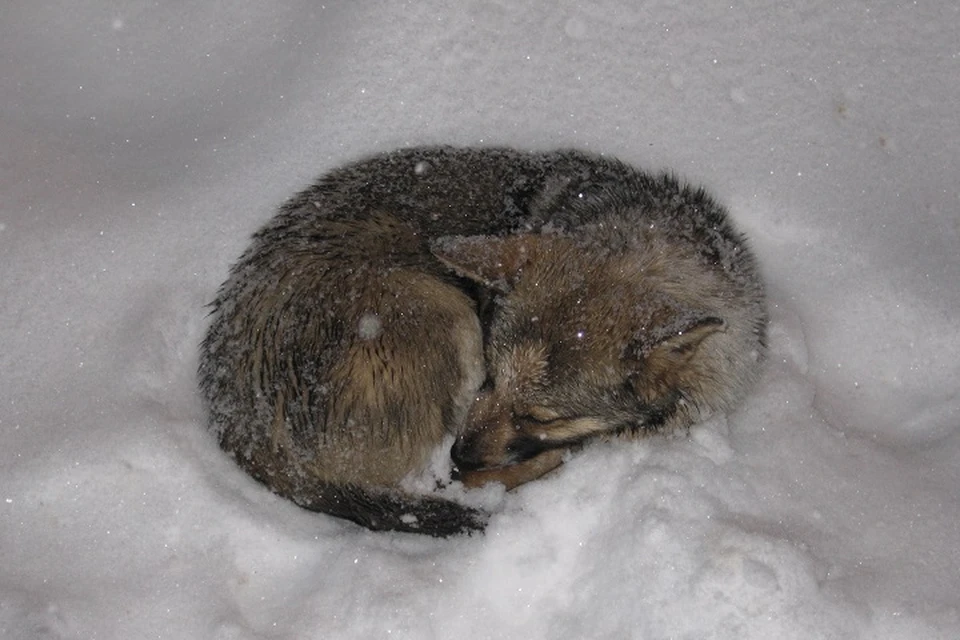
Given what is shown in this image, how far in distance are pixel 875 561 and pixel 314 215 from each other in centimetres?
296

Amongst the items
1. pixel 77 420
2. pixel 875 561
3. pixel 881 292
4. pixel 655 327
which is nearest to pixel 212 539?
pixel 77 420

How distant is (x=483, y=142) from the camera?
4.69 m

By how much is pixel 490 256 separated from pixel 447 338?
1.38ft

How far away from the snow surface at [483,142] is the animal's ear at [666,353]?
46 cm

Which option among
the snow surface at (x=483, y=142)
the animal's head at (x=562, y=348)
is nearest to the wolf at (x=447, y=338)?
the animal's head at (x=562, y=348)

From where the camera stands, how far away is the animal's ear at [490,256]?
368 centimetres

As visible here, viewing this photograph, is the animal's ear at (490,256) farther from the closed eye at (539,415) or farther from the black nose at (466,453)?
the black nose at (466,453)

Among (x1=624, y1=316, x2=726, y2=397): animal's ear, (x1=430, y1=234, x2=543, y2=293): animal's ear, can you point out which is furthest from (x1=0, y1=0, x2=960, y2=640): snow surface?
(x1=430, y1=234, x2=543, y2=293): animal's ear

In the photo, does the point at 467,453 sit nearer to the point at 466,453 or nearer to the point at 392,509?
the point at 466,453

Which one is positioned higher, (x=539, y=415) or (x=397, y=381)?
(x=397, y=381)

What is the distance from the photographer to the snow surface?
12.9 feet

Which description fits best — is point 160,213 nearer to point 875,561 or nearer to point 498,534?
point 498,534

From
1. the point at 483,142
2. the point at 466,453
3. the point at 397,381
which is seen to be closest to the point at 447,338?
the point at 397,381

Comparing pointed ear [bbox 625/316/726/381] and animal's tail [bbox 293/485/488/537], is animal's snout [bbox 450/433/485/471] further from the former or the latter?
pointed ear [bbox 625/316/726/381]
